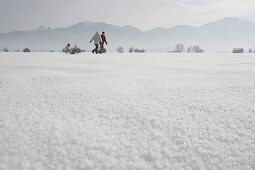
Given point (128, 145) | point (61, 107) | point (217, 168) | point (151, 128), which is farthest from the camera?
point (61, 107)

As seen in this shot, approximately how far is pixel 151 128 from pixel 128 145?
0.19 m

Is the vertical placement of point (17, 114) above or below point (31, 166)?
above

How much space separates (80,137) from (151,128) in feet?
1.32

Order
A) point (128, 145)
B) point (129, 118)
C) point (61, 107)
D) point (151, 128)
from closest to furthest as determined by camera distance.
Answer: point (128, 145) < point (151, 128) < point (129, 118) < point (61, 107)

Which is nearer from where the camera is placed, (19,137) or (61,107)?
(19,137)

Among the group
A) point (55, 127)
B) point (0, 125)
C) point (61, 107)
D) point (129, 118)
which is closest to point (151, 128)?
point (129, 118)

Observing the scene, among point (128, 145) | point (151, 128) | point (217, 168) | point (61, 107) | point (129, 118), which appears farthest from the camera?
point (61, 107)

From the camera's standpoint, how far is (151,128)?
3.39 ft

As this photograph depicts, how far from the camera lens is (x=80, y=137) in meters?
0.96

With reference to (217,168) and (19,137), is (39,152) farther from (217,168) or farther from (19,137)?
(217,168)

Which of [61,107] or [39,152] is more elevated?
[61,107]

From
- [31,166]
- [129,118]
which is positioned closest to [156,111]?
[129,118]

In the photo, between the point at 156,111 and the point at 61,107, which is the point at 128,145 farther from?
the point at 61,107

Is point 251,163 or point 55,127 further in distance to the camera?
point 55,127
